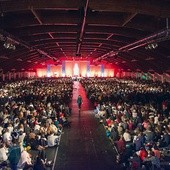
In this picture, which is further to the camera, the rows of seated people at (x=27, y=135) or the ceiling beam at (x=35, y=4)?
the ceiling beam at (x=35, y=4)

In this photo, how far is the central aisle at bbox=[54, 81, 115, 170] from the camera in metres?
14.1

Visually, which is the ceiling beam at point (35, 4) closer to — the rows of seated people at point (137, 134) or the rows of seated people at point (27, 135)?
the rows of seated people at point (27, 135)

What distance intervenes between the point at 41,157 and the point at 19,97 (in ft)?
66.0

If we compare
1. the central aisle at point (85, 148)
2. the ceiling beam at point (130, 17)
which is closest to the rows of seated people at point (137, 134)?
the central aisle at point (85, 148)

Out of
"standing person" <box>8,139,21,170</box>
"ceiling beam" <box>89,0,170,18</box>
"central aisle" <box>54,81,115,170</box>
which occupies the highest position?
"ceiling beam" <box>89,0,170,18</box>

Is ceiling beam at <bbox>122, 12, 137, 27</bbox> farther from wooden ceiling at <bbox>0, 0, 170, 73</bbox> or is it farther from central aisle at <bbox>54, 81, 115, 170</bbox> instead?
central aisle at <bbox>54, 81, 115, 170</bbox>

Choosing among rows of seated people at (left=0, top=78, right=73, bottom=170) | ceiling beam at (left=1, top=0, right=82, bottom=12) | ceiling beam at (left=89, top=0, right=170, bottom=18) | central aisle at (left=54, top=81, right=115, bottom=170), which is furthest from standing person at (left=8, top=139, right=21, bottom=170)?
ceiling beam at (left=89, top=0, right=170, bottom=18)

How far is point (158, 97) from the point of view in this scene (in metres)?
30.4

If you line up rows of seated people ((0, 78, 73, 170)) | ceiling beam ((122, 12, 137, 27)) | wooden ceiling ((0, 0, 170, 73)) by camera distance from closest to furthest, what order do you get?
rows of seated people ((0, 78, 73, 170))
wooden ceiling ((0, 0, 170, 73))
ceiling beam ((122, 12, 137, 27))

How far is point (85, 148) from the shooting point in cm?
1672

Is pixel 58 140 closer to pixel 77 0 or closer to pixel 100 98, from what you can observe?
pixel 77 0

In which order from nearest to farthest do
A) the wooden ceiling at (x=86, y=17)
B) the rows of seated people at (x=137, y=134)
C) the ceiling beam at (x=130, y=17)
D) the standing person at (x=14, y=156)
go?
the rows of seated people at (x=137, y=134) < the standing person at (x=14, y=156) < the wooden ceiling at (x=86, y=17) < the ceiling beam at (x=130, y=17)

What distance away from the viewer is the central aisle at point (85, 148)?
46.3ft

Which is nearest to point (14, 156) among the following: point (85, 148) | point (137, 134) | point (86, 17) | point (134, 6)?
point (85, 148)
